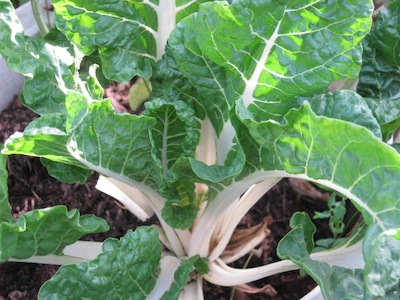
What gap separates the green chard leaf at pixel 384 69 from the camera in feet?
2.67

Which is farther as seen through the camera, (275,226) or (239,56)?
(275,226)

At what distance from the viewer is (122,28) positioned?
0.85 meters

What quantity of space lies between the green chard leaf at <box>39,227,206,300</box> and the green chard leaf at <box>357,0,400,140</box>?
36 cm

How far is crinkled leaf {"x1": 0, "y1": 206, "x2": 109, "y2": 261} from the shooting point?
72cm

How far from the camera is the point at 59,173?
2.93ft

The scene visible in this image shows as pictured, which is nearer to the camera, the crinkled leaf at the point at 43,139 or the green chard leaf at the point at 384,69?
the crinkled leaf at the point at 43,139

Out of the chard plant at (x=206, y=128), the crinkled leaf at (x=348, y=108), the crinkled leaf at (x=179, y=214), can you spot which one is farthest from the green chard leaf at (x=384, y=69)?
the crinkled leaf at (x=179, y=214)

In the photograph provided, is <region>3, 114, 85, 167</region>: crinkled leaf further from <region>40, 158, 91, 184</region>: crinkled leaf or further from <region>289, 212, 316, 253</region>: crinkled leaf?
<region>289, 212, 316, 253</region>: crinkled leaf

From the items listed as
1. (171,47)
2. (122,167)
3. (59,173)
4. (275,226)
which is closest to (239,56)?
(171,47)

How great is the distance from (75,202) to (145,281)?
41cm

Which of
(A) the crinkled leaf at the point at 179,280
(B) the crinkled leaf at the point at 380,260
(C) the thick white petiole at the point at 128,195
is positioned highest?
(B) the crinkled leaf at the point at 380,260

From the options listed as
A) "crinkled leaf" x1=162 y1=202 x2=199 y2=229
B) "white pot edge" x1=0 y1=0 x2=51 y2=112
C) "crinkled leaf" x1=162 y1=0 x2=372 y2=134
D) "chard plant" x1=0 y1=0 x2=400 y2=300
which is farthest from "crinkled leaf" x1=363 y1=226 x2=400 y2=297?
"white pot edge" x1=0 y1=0 x2=51 y2=112

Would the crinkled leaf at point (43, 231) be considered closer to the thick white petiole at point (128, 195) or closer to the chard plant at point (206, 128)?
the chard plant at point (206, 128)

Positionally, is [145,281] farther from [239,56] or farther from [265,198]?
[265,198]
